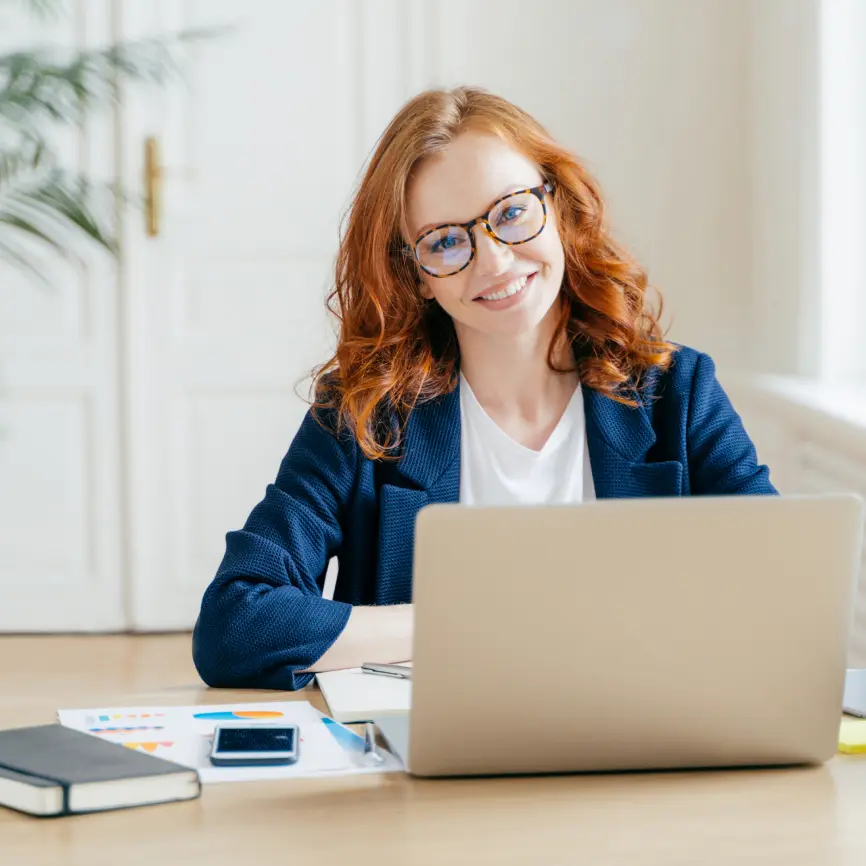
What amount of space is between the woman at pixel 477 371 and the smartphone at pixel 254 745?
462 millimetres

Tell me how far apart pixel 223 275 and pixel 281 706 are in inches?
100

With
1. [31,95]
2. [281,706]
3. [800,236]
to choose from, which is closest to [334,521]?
[281,706]

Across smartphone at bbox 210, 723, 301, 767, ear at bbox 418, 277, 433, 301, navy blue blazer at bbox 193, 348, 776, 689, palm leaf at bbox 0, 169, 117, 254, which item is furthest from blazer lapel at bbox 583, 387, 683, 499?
palm leaf at bbox 0, 169, 117, 254

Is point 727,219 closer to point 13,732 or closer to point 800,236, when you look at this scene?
point 800,236

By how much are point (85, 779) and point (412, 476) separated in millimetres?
815

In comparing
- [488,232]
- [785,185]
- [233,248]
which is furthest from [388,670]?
[233,248]

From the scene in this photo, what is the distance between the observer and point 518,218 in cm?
167

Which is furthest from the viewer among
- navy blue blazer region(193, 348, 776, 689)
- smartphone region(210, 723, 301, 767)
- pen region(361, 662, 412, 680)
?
navy blue blazer region(193, 348, 776, 689)

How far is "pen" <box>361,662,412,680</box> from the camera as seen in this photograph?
1316 millimetres

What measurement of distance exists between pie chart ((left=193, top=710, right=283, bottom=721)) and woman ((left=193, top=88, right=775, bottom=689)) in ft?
1.09

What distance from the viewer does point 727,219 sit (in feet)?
12.2

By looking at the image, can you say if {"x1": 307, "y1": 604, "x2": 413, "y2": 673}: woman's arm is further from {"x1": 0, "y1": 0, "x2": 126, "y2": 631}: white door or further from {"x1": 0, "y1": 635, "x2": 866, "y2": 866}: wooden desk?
{"x1": 0, "y1": 0, "x2": 126, "y2": 631}: white door

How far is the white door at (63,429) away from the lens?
11.8ft

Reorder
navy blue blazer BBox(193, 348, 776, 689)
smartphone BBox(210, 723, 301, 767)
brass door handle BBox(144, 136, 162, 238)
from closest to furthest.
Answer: smartphone BBox(210, 723, 301, 767) < navy blue blazer BBox(193, 348, 776, 689) < brass door handle BBox(144, 136, 162, 238)
